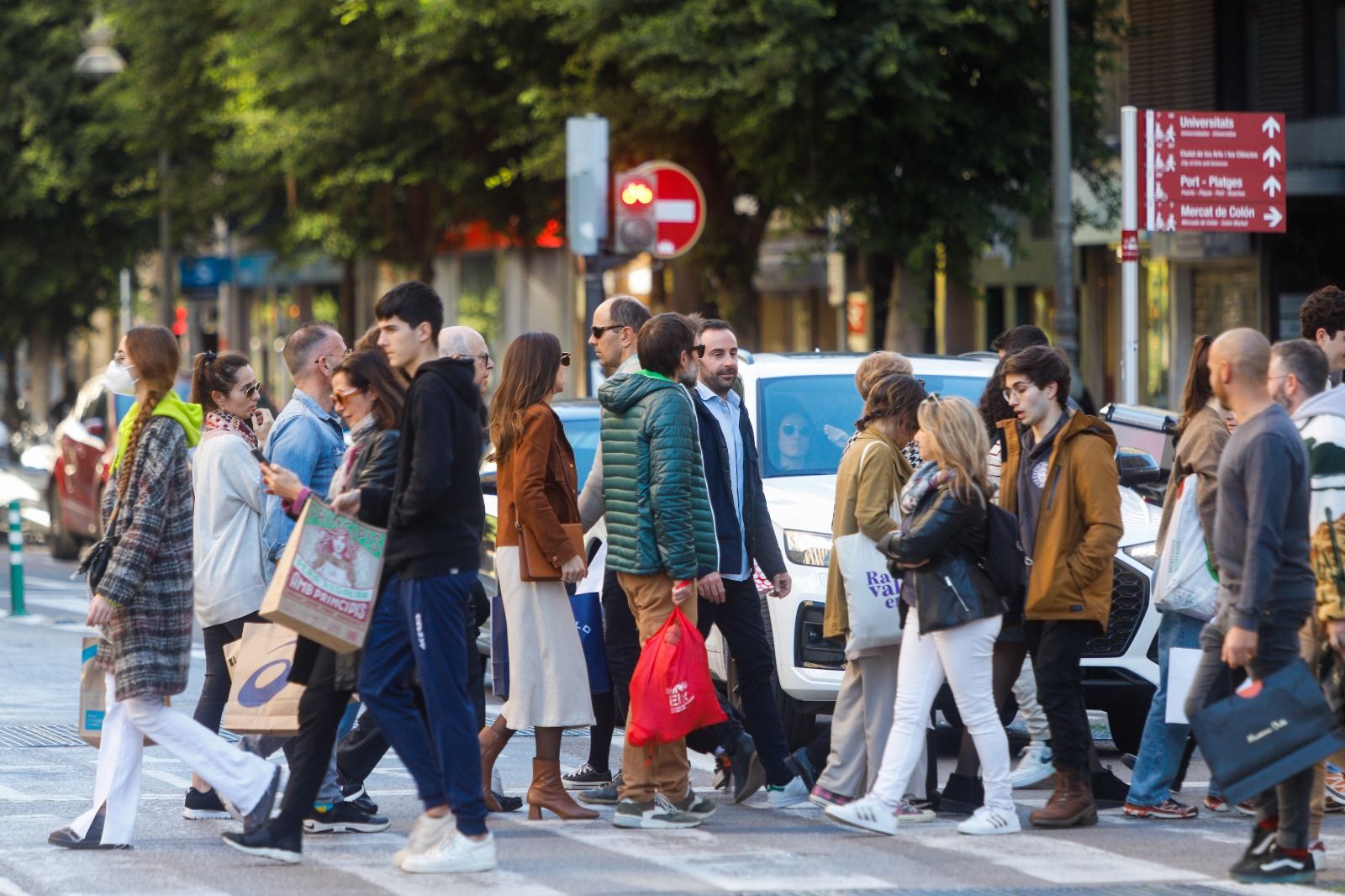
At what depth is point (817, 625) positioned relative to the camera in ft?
31.0

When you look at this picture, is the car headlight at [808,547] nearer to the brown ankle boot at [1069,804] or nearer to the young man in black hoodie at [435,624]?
the brown ankle boot at [1069,804]

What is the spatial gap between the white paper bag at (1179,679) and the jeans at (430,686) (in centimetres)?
253

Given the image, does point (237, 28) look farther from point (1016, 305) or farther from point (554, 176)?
point (1016, 305)

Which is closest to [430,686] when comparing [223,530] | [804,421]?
[223,530]

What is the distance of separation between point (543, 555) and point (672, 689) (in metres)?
0.67

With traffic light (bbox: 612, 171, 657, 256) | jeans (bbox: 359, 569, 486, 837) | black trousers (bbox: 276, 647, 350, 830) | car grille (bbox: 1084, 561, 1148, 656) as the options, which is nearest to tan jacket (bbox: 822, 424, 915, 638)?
car grille (bbox: 1084, 561, 1148, 656)

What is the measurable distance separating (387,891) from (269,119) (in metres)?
19.9

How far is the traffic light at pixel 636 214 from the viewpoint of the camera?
16531 mm

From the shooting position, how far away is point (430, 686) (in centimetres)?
723

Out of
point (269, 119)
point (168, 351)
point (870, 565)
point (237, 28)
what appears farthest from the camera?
point (237, 28)

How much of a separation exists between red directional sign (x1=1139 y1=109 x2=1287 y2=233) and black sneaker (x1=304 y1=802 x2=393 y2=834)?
366 inches

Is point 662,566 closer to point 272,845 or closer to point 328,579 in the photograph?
point 328,579

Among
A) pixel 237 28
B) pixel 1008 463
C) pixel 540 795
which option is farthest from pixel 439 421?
pixel 237 28

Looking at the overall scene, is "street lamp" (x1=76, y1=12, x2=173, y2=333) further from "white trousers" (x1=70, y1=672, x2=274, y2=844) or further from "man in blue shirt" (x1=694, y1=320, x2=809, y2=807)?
"white trousers" (x1=70, y1=672, x2=274, y2=844)
